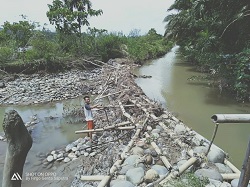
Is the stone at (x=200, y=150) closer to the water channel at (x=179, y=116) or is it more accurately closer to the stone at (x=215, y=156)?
the stone at (x=215, y=156)

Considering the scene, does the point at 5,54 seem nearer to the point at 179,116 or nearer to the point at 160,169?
the point at 179,116

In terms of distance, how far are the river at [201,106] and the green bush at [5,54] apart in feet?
29.6

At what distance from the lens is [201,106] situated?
8.93 meters

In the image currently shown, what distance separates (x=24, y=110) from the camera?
9.21 m

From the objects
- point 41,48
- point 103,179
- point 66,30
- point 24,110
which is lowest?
point 24,110

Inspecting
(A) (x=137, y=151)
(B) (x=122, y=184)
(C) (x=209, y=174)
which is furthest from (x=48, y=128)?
(C) (x=209, y=174)

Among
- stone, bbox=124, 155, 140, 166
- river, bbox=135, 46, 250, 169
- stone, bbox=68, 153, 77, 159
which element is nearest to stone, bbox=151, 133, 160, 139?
stone, bbox=124, 155, 140, 166

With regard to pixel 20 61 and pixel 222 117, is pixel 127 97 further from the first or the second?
pixel 20 61

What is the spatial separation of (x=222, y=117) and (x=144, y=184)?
88.6 inches

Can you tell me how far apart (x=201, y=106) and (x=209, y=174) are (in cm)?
577

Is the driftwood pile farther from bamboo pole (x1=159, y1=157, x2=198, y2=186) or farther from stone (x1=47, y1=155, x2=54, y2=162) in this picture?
Answer: stone (x1=47, y1=155, x2=54, y2=162)

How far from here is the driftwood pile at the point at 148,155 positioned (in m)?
3.58

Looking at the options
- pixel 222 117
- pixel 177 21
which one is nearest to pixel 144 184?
pixel 222 117

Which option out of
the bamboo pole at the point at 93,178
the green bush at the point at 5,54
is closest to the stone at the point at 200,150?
the bamboo pole at the point at 93,178
